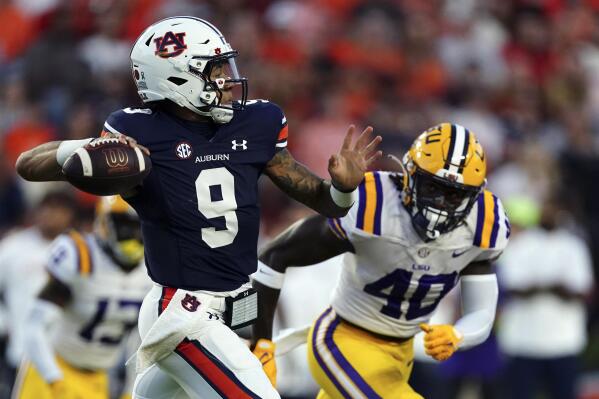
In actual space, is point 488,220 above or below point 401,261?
above

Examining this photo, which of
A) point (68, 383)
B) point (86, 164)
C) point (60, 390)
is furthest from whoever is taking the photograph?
point (68, 383)

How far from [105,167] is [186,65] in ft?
1.87

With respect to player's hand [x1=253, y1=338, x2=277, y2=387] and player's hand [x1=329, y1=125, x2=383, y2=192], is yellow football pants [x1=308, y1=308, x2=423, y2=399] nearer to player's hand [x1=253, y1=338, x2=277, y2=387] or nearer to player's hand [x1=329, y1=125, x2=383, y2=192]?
player's hand [x1=253, y1=338, x2=277, y2=387]

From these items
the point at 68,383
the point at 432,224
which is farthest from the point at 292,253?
the point at 68,383

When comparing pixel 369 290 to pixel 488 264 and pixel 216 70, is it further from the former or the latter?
pixel 216 70

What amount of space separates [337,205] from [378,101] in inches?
219

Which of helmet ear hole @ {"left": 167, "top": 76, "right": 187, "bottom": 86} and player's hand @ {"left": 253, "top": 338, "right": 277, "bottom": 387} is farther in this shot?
player's hand @ {"left": 253, "top": 338, "right": 277, "bottom": 387}

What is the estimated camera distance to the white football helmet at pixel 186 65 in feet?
14.8

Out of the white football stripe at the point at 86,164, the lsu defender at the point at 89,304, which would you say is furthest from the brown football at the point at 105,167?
the lsu defender at the point at 89,304

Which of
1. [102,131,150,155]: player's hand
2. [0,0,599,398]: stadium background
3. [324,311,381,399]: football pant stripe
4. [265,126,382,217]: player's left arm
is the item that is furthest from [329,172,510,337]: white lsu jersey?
[0,0,599,398]: stadium background

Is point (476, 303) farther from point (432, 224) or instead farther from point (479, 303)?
point (432, 224)

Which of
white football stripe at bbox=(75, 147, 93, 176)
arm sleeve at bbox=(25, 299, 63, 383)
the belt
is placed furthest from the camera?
arm sleeve at bbox=(25, 299, 63, 383)

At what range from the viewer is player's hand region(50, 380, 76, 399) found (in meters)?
6.04

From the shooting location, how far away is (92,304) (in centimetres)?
627
